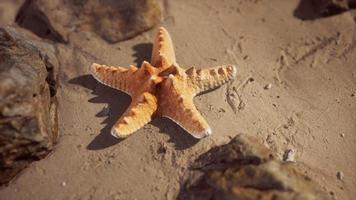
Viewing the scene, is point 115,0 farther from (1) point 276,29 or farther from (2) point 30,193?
(2) point 30,193

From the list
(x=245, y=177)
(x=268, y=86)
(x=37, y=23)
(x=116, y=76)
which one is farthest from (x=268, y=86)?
(x=37, y=23)

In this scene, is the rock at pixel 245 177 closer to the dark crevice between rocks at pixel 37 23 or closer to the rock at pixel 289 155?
the rock at pixel 289 155

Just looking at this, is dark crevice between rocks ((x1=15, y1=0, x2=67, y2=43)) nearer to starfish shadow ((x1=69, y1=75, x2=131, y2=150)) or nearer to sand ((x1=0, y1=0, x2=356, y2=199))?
sand ((x1=0, y1=0, x2=356, y2=199))

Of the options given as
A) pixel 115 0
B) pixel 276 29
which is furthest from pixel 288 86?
pixel 115 0

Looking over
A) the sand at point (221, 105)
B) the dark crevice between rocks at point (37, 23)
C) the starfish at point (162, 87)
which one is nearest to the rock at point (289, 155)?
the sand at point (221, 105)

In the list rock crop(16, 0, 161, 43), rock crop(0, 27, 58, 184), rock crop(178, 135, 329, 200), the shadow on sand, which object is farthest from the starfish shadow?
rock crop(178, 135, 329, 200)
